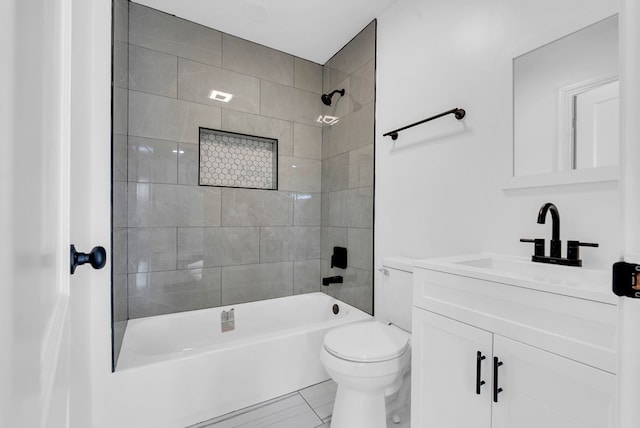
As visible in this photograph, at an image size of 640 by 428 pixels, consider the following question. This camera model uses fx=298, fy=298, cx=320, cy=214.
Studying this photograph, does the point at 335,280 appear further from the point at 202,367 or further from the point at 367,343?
the point at 202,367

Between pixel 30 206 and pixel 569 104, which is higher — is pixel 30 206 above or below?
below

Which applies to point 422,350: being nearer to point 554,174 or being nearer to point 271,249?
point 554,174

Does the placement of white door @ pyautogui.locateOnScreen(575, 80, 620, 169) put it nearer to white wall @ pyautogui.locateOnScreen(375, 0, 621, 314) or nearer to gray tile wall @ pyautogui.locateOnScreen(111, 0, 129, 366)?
white wall @ pyautogui.locateOnScreen(375, 0, 621, 314)

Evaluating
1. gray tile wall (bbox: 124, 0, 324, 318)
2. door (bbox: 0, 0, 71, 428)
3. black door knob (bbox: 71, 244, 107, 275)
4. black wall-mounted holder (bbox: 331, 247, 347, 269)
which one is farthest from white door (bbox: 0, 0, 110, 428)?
black wall-mounted holder (bbox: 331, 247, 347, 269)

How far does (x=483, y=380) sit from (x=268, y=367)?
1242 millimetres

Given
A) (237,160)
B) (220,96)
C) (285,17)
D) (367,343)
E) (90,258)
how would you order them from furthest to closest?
(237,160)
(220,96)
(285,17)
(367,343)
(90,258)

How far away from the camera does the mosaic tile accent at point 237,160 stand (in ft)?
7.93

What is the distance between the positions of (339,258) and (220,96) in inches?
65.7

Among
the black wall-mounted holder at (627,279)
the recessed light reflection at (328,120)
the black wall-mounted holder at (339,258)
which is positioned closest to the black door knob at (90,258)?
the black wall-mounted holder at (627,279)

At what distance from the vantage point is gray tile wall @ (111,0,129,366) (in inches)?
59.3

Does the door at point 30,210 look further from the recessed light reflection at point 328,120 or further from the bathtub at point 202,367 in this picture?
the recessed light reflection at point 328,120

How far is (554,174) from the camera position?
1236 mm

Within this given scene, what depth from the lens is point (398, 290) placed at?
185cm

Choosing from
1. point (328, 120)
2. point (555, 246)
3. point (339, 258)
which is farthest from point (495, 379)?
point (328, 120)
